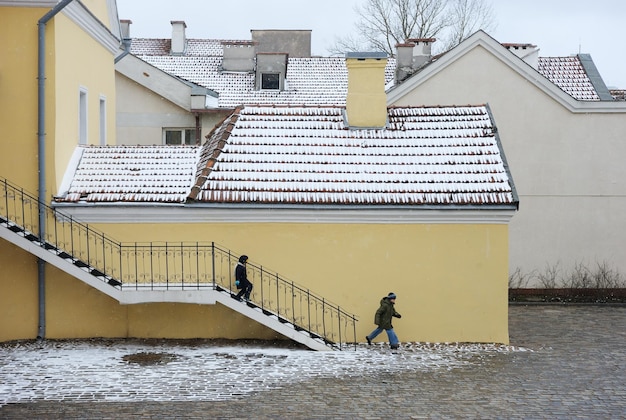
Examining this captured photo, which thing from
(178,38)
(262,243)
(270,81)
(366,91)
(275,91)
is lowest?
(262,243)

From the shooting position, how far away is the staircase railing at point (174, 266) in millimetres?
18016

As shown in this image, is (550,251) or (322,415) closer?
(322,415)

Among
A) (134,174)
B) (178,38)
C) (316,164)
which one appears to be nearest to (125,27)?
(178,38)

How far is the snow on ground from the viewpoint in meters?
14.2

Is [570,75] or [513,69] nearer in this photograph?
[513,69]

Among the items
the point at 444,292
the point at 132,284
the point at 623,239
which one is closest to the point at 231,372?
the point at 132,284

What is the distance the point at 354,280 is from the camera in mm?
18578

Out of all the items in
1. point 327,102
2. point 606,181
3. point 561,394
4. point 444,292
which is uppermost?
point 327,102

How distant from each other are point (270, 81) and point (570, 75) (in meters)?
11.3

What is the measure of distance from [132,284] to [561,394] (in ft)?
28.4

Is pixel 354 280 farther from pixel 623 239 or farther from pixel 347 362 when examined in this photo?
pixel 623 239

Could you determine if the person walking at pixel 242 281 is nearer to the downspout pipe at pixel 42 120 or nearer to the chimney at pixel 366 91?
the downspout pipe at pixel 42 120

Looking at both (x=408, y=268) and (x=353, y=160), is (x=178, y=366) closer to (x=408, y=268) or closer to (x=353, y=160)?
(x=408, y=268)

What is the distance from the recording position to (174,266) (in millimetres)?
18312
